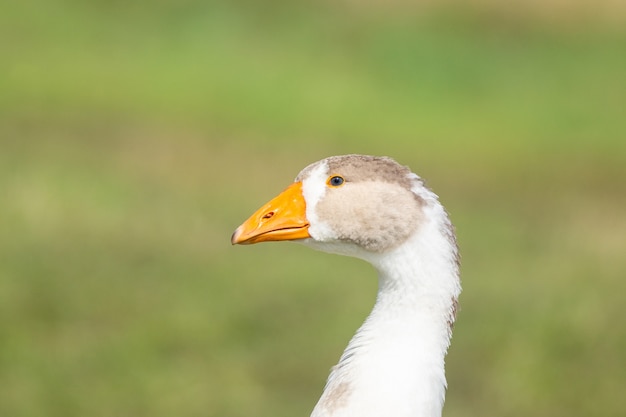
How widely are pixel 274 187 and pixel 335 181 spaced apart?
9.45 m

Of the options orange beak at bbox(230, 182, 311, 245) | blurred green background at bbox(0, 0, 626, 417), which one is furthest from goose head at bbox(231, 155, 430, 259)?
blurred green background at bbox(0, 0, 626, 417)

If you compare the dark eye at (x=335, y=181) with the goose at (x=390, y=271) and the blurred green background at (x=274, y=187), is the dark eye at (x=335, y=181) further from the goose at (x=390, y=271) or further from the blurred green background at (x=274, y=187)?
the blurred green background at (x=274, y=187)

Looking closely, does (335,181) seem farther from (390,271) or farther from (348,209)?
(390,271)

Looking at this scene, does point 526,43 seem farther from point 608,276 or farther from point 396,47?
point 608,276

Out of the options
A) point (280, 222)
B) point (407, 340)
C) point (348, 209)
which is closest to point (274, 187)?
point (280, 222)

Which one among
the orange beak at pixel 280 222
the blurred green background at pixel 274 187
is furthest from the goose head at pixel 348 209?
the blurred green background at pixel 274 187

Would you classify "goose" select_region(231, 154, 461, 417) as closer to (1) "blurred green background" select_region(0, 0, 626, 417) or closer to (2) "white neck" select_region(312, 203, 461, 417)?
(2) "white neck" select_region(312, 203, 461, 417)

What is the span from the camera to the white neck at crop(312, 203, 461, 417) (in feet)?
15.2

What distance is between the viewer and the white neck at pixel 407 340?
464cm

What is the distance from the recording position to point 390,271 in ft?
15.9

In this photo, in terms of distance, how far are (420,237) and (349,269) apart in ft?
23.8

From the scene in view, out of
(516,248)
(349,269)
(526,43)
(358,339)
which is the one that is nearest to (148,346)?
(349,269)

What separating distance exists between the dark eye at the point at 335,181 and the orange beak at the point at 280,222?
0.42ft

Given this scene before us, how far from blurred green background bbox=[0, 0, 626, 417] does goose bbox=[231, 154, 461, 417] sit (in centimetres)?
414
